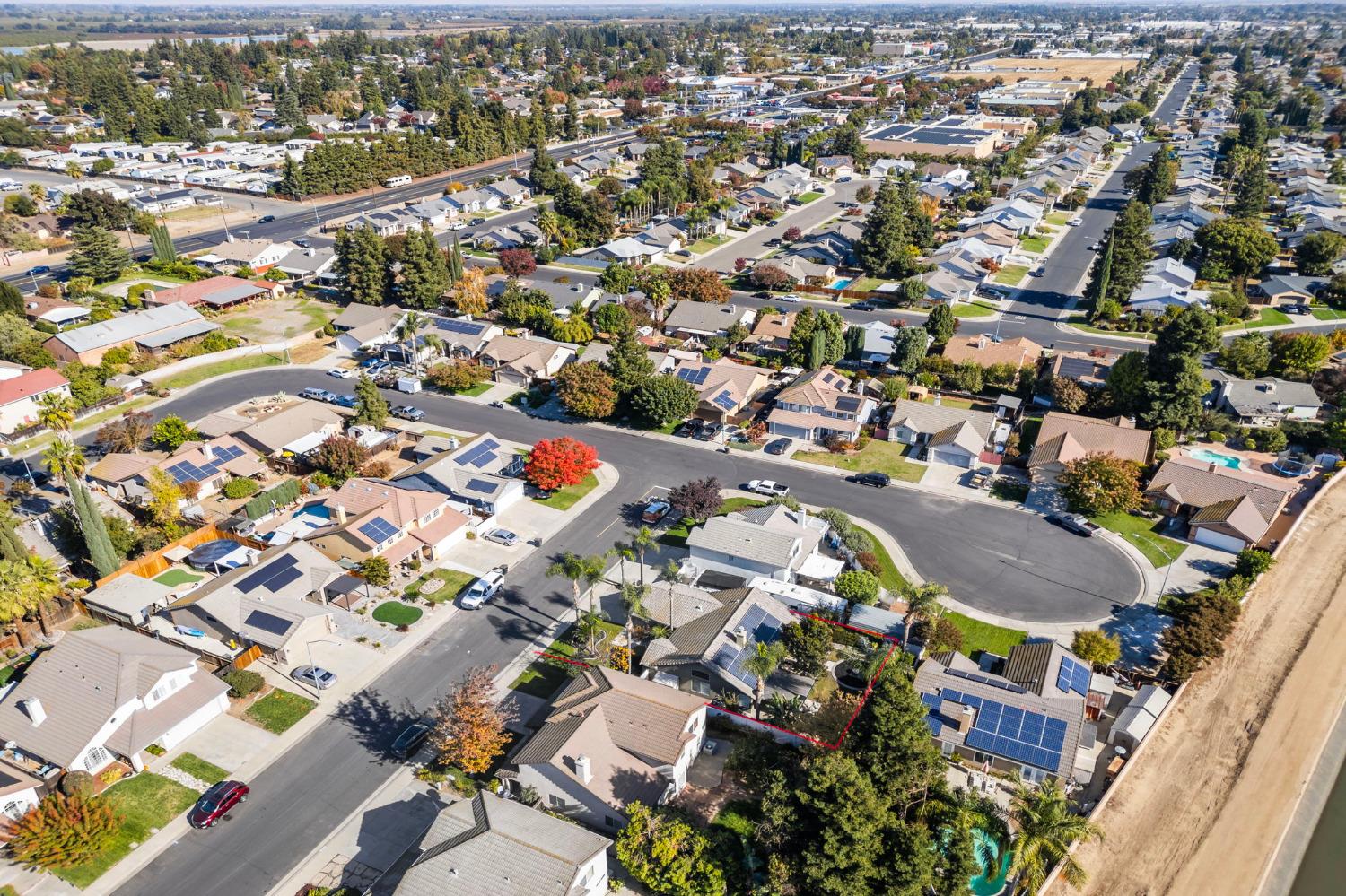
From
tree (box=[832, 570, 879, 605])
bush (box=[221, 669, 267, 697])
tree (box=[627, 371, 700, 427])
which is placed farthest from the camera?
tree (box=[627, 371, 700, 427])

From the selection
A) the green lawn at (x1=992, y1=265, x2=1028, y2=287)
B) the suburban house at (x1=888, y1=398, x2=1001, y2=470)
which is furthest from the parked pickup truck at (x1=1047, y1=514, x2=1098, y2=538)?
the green lawn at (x1=992, y1=265, x2=1028, y2=287)

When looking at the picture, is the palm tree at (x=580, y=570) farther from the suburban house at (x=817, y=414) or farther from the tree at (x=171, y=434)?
the tree at (x=171, y=434)

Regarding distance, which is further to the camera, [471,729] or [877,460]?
[877,460]

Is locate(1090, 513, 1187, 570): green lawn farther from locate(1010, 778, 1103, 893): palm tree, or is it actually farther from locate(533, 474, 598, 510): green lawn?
locate(533, 474, 598, 510): green lawn

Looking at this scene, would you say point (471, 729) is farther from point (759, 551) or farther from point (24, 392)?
point (24, 392)

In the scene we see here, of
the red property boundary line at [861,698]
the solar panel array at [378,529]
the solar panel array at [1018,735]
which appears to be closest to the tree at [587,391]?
the solar panel array at [378,529]

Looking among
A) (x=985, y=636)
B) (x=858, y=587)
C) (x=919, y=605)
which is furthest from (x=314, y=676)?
(x=985, y=636)

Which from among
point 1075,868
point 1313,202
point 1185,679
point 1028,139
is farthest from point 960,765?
point 1028,139
